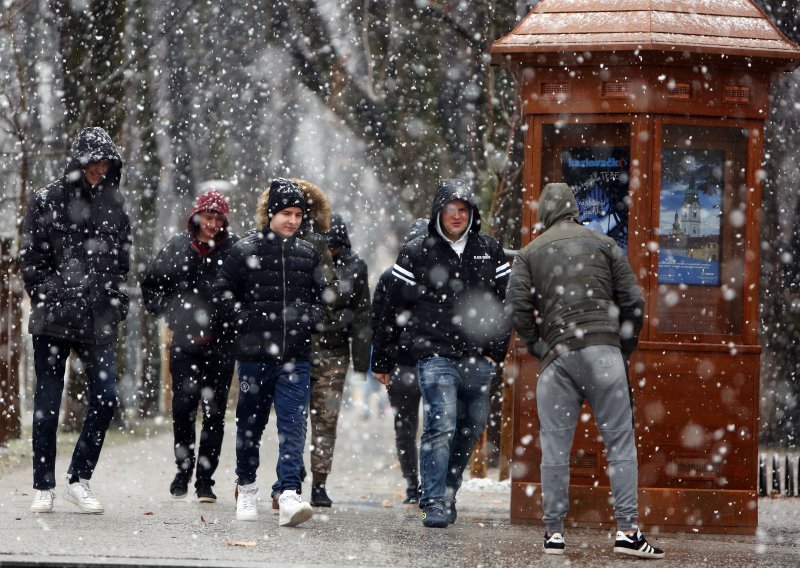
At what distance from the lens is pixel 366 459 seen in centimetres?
1639

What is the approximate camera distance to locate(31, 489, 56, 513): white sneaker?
837 centimetres

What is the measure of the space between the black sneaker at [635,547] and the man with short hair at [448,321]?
151 cm

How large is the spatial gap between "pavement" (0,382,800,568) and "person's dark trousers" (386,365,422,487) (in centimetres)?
37

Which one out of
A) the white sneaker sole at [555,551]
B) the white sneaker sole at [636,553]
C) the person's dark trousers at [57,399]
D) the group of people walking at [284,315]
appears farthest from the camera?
the person's dark trousers at [57,399]

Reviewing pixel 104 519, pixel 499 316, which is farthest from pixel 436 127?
pixel 104 519

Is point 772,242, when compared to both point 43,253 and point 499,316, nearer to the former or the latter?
point 499,316

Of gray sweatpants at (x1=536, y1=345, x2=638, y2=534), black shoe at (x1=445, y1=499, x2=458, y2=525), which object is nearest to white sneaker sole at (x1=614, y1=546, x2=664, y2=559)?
gray sweatpants at (x1=536, y1=345, x2=638, y2=534)

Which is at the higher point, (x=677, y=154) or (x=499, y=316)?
(x=677, y=154)

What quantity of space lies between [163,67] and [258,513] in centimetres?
1213

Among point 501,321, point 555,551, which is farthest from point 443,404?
point 555,551

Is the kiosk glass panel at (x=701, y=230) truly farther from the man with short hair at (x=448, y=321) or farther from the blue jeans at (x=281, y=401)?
the blue jeans at (x=281, y=401)

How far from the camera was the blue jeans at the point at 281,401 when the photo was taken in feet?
27.1

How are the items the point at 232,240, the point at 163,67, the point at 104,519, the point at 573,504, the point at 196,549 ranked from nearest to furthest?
the point at 196,549 < the point at 104,519 < the point at 573,504 < the point at 232,240 < the point at 163,67

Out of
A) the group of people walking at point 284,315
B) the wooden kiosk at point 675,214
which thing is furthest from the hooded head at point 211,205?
the wooden kiosk at point 675,214
